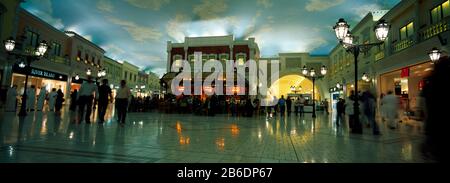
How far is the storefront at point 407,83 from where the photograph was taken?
1184 cm

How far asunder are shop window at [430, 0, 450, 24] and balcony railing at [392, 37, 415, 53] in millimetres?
1266

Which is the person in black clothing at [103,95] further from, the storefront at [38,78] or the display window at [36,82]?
the storefront at [38,78]

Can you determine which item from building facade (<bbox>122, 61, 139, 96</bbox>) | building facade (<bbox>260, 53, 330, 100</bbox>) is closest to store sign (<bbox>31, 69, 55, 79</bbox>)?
building facade (<bbox>122, 61, 139, 96</bbox>)

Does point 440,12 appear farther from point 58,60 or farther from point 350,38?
point 58,60

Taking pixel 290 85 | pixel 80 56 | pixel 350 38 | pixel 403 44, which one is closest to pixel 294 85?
pixel 290 85

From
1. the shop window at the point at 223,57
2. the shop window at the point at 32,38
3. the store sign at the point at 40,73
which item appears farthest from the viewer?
the shop window at the point at 223,57

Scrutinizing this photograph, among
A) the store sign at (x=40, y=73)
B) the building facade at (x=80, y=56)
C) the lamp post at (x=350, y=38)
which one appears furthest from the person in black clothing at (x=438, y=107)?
the building facade at (x=80, y=56)

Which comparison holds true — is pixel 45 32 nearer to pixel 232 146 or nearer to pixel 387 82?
pixel 232 146

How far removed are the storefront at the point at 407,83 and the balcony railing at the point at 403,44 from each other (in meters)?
1.34

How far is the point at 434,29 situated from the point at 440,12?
1358 millimetres
